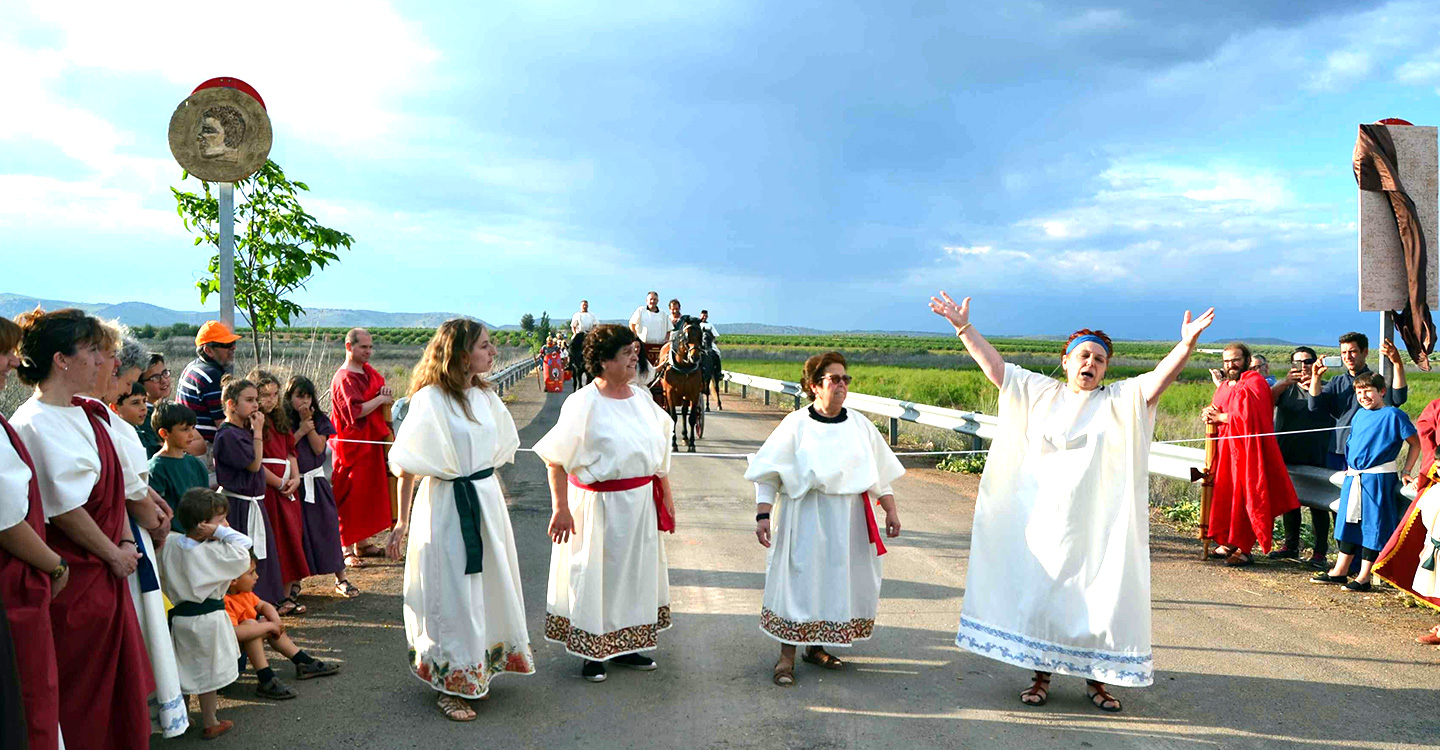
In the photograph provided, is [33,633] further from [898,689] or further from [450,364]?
[898,689]

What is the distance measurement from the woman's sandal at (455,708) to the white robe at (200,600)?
35.7 inches

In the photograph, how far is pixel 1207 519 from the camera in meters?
7.90

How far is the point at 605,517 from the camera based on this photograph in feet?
16.7

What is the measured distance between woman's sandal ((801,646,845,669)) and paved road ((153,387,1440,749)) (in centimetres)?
9

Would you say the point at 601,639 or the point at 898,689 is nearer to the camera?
the point at 898,689

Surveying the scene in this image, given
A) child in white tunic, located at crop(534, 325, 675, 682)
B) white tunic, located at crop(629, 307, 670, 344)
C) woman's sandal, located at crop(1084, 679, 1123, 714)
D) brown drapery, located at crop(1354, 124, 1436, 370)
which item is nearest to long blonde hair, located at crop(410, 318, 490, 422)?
child in white tunic, located at crop(534, 325, 675, 682)

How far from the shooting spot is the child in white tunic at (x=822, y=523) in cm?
512

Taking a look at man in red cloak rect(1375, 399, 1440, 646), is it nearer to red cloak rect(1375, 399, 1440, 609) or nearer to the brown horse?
red cloak rect(1375, 399, 1440, 609)

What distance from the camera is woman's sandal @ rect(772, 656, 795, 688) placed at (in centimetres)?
498

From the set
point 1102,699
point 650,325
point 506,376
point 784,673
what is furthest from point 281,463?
point 506,376

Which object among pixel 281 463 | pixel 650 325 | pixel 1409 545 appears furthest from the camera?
pixel 650 325

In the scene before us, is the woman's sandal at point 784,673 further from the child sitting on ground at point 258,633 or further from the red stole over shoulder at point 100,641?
the red stole over shoulder at point 100,641

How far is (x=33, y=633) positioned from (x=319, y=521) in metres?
3.34


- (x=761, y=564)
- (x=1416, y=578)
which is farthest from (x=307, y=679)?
(x=1416, y=578)
